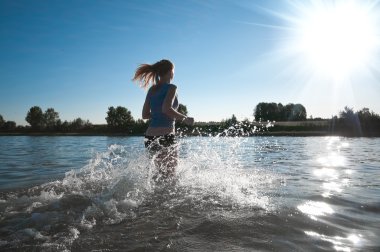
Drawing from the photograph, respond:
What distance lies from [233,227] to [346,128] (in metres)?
54.3

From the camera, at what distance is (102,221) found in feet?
12.5

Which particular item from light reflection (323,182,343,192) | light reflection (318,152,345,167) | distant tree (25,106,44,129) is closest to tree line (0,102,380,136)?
distant tree (25,106,44,129)

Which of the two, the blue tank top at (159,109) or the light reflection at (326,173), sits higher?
the blue tank top at (159,109)

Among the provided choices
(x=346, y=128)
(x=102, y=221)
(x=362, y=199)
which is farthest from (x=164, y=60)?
(x=346, y=128)

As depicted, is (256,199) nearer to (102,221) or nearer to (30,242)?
(102,221)

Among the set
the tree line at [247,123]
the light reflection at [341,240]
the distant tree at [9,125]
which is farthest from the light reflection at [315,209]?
the distant tree at [9,125]

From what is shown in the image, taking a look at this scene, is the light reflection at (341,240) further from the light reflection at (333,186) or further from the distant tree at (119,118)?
the distant tree at (119,118)

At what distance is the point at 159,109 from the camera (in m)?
5.84

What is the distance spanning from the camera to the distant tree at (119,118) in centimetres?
9741

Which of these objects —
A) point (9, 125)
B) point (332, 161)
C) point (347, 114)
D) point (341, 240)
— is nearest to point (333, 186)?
point (341, 240)

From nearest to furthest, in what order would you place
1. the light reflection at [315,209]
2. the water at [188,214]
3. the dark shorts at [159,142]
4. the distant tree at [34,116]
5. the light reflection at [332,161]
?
the water at [188,214] → the light reflection at [315,209] → the dark shorts at [159,142] → the light reflection at [332,161] → the distant tree at [34,116]

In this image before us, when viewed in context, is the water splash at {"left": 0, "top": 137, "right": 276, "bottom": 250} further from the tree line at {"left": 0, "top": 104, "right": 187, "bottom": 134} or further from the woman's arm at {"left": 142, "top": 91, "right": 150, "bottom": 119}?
the tree line at {"left": 0, "top": 104, "right": 187, "bottom": 134}

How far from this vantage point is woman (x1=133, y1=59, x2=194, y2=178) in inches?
228

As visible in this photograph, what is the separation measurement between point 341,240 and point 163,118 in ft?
12.1
